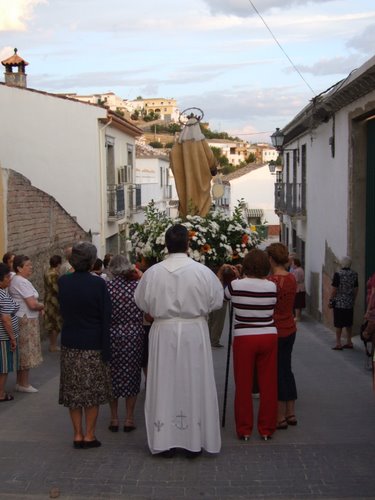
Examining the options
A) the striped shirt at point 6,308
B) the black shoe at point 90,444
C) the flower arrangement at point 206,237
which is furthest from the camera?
the flower arrangement at point 206,237

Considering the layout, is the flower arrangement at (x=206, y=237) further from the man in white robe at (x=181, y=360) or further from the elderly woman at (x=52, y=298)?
the man in white robe at (x=181, y=360)

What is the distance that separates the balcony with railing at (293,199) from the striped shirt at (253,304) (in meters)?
15.5

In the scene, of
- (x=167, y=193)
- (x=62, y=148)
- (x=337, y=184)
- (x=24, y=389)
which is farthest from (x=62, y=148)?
(x=167, y=193)

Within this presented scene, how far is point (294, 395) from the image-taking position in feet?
22.0

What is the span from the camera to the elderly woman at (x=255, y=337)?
621cm

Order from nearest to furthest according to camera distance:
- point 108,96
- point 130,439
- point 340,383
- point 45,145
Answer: point 130,439
point 340,383
point 45,145
point 108,96

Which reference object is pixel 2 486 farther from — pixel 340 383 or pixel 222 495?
pixel 340 383

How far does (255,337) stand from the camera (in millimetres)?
6219

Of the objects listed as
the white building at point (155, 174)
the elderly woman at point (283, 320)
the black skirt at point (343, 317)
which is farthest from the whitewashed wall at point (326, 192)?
the white building at point (155, 174)

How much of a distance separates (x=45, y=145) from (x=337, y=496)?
19.8 meters

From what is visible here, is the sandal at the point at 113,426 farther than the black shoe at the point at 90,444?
Yes

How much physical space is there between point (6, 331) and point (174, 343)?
108 inches

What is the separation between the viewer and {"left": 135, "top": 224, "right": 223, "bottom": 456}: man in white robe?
5.80 metres

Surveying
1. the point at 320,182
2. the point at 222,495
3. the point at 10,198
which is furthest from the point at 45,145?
the point at 222,495
